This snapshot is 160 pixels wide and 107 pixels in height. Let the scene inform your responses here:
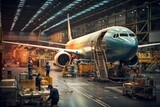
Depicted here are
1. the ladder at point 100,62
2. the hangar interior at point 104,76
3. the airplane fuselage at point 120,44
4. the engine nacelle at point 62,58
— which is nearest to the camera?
the hangar interior at point 104,76

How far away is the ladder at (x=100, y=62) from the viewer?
90.8ft

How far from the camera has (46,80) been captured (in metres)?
22.2

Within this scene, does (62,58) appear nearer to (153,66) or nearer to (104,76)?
(104,76)

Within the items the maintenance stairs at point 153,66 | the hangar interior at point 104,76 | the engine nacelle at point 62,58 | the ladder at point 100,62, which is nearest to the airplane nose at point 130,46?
the hangar interior at point 104,76

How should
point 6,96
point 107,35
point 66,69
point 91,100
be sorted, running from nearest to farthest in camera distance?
point 6,96, point 91,100, point 107,35, point 66,69

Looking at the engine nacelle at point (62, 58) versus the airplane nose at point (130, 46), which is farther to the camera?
the engine nacelle at point (62, 58)

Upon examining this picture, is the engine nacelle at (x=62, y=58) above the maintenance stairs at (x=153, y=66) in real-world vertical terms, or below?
above

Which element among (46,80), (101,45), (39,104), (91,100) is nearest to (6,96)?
(39,104)

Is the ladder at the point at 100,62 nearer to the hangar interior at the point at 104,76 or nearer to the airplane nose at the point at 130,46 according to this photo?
the hangar interior at the point at 104,76

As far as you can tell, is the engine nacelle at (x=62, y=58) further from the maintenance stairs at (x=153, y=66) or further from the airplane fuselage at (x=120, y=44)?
the maintenance stairs at (x=153, y=66)

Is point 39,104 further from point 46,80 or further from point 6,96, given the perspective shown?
point 46,80

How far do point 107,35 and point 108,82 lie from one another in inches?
188

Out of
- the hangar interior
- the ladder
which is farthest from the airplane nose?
the ladder

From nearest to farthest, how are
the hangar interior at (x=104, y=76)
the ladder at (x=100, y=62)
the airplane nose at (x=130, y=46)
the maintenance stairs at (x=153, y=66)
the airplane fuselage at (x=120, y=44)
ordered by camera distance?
the hangar interior at (x=104, y=76) < the airplane nose at (x=130, y=46) < the airplane fuselage at (x=120, y=44) < the ladder at (x=100, y=62) < the maintenance stairs at (x=153, y=66)
